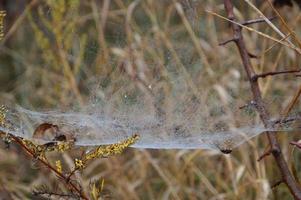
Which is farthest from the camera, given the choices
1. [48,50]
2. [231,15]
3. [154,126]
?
[48,50]

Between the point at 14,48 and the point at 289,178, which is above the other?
the point at 14,48

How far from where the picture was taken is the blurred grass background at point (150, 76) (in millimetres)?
2607

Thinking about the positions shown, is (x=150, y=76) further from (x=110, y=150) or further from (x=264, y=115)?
(x=110, y=150)

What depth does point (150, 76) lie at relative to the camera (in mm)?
2945

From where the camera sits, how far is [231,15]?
161 cm

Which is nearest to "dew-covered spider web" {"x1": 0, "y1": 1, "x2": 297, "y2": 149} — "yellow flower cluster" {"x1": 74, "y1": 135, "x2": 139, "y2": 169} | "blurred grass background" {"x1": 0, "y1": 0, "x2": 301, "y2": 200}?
"blurred grass background" {"x1": 0, "y1": 0, "x2": 301, "y2": 200}

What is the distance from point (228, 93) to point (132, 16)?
3.21 feet

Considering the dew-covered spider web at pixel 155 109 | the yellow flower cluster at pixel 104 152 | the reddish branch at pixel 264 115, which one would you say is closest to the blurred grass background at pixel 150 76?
the dew-covered spider web at pixel 155 109

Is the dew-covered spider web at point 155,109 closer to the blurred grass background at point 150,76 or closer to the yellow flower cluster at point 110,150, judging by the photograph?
the blurred grass background at point 150,76

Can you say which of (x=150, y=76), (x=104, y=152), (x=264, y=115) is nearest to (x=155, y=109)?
(x=264, y=115)

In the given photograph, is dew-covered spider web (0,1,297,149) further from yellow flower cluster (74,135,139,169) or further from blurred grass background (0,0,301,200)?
yellow flower cluster (74,135,139,169)

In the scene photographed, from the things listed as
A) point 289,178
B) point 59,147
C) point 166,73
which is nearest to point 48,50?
point 166,73

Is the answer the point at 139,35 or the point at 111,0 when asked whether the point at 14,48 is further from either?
the point at 139,35

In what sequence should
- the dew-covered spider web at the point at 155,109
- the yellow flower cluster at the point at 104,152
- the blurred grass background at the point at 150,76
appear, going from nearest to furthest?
the yellow flower cluster at the point at 104,152 → the dew-covered spider web at the point at 155,109 → the blurred grass background at the point at 150,76
